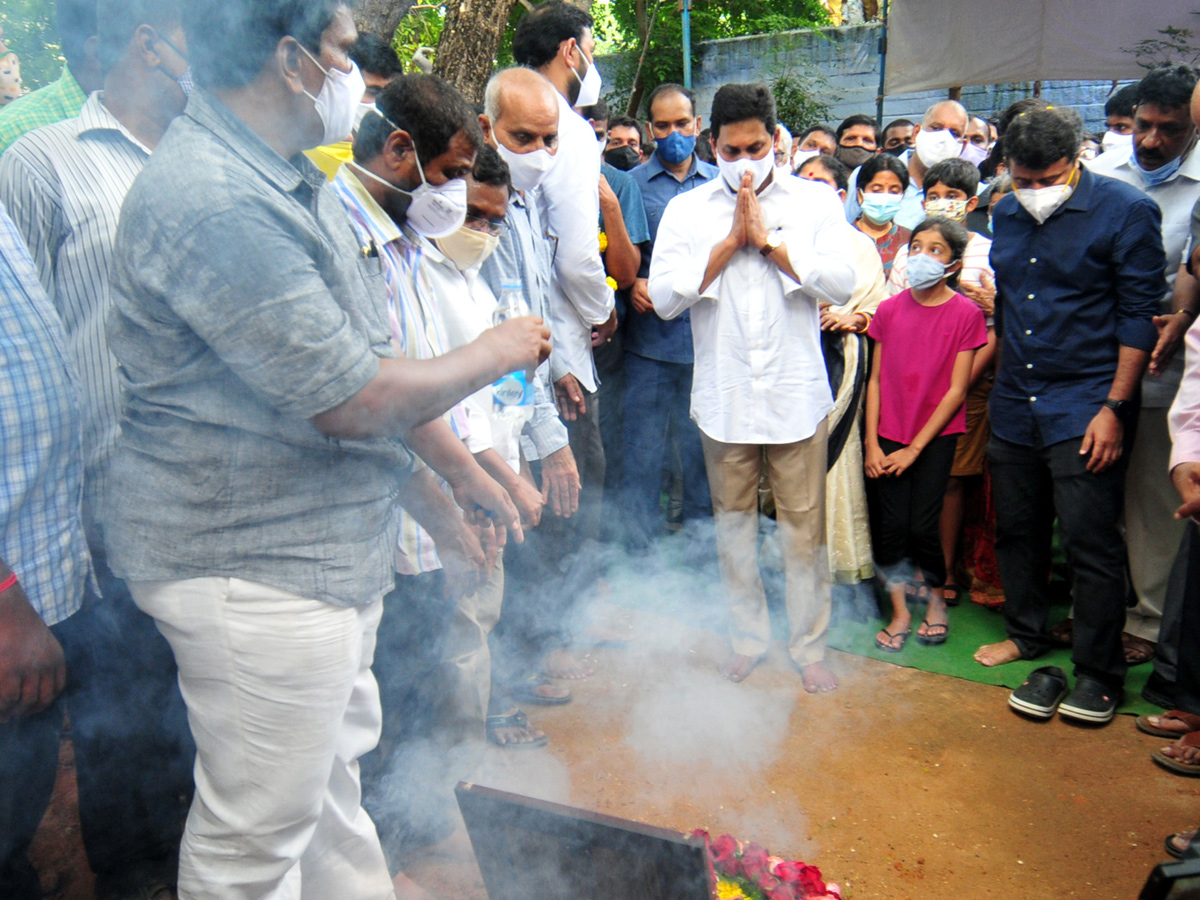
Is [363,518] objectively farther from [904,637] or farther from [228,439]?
[904,637]

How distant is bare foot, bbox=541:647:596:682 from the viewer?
4023 millimetres

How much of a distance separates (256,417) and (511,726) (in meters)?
2.23

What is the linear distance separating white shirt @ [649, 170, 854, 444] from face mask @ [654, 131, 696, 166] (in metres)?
1.28

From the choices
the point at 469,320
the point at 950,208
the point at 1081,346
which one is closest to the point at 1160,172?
the point at 1081,346

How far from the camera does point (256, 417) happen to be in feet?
5.31

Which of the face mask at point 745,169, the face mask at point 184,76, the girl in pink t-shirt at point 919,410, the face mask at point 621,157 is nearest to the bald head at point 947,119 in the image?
the face mask at point 621,157

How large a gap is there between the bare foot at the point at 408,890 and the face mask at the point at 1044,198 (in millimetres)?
3462

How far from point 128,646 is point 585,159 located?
2.66 metres

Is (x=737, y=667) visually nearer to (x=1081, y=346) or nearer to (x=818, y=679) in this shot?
(x=818, y=679)

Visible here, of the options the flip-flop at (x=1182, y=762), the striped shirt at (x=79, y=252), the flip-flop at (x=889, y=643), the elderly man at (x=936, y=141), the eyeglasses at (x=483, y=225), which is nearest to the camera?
the striped shirt at (x=79, y=252)

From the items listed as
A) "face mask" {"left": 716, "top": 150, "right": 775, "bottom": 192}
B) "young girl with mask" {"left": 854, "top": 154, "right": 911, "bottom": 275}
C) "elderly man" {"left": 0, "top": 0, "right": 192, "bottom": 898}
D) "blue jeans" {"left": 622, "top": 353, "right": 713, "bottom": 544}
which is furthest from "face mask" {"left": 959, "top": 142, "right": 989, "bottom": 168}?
"elderly man" {"left": 0, "top": 0, "right": 192, "bottom": 898}

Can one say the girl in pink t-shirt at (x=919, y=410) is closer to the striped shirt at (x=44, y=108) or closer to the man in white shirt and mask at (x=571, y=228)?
the man in white shirt and mask at (x=571, y=228)

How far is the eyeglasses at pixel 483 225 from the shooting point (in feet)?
8.82

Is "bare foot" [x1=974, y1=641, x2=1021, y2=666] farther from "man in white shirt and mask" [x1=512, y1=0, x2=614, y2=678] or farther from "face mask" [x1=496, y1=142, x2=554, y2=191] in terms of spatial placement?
"face mask" [x1=496, y1=142, x2=554, y2=191]
